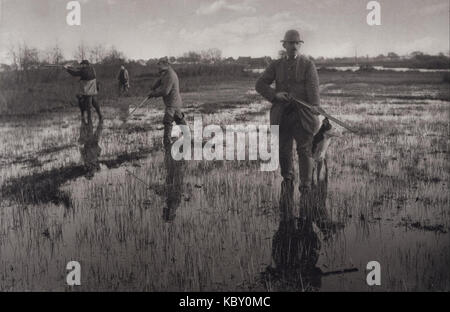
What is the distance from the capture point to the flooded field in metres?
3.90

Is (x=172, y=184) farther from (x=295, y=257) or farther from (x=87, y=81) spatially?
(x=87, y=81)

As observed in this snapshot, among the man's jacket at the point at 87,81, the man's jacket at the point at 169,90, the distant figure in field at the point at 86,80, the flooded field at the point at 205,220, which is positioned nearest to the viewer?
the flooded field at the point at 205,220

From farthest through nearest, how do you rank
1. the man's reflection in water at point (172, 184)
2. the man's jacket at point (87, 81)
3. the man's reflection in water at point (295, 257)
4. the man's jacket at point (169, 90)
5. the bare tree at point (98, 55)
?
the bare tree at point (98, 55) → the man's jacket at point (87, 81) → the man's jacket at point (169, 90) → the man's reflection in water at point (172, 184) → the man's reflection in water at point (295, 257)

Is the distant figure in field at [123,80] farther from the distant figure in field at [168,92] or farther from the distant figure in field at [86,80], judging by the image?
the distant figure in field at [168,92]

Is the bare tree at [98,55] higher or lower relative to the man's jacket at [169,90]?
higher

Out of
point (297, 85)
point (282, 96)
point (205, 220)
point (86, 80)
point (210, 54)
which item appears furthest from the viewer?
point (210, 54)

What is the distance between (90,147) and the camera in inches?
393

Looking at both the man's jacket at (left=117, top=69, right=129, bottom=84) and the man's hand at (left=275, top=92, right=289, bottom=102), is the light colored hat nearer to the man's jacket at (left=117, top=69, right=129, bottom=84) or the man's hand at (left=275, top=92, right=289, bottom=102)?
the man's hand at (left=275, top=92, right=289, bottom=102)

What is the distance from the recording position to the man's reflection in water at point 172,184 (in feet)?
18.5

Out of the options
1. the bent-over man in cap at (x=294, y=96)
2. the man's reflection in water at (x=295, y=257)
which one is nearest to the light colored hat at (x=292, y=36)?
the bent-over man in cap at (x=294, y=96)

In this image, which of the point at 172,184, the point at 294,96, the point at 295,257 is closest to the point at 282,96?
the point at 294,96

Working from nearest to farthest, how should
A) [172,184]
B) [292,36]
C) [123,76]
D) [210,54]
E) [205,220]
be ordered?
[205,220], [292,36], [172,184], [123,76], [210,54]

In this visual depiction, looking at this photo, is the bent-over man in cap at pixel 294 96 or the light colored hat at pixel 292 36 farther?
the bent-over man in cap at pixel 294 96

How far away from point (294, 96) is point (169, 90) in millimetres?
3871
